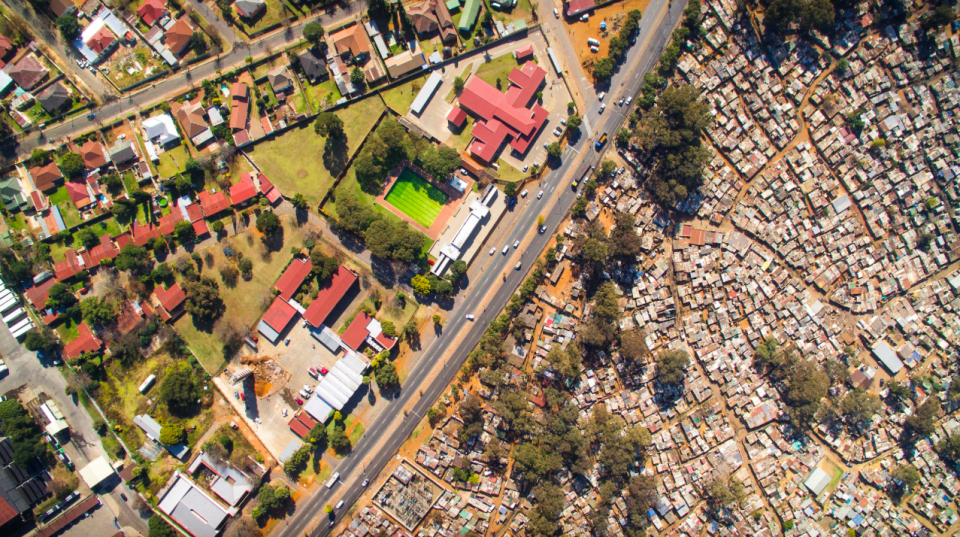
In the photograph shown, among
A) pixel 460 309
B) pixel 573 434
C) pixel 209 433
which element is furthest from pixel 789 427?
pixel 209 433

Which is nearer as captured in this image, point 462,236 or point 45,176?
point 45,176

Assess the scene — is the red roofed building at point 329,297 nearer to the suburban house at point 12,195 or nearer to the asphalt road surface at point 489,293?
the asphalt road surface at point 489,293

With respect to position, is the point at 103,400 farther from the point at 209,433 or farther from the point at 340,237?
the point at 340,237

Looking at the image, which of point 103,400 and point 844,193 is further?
point 844,193

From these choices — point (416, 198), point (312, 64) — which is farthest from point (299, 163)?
point (416, 198)

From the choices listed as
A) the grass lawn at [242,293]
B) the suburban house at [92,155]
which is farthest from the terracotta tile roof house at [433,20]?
the suburban house at [92,155]

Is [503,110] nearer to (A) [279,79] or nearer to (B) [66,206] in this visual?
(A) [279,79]

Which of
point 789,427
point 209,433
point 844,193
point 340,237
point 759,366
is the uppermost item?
point 844,193

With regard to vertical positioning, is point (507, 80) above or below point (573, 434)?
above
